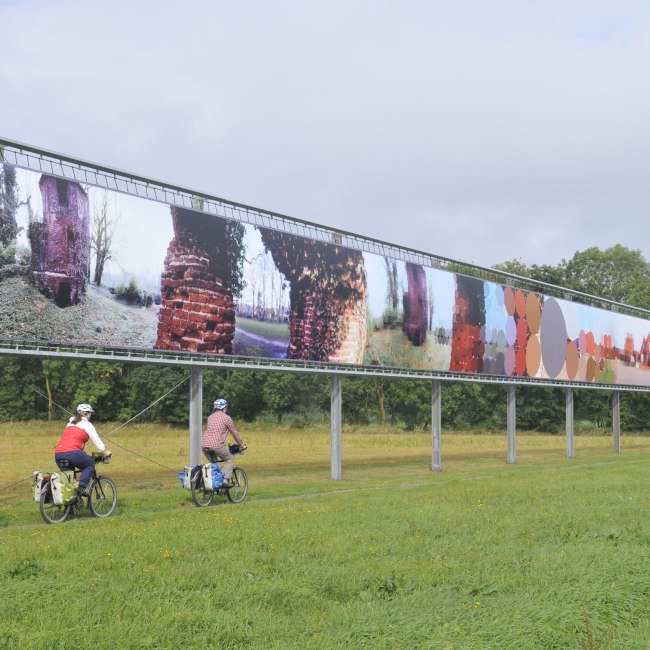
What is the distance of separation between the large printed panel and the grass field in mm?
4786

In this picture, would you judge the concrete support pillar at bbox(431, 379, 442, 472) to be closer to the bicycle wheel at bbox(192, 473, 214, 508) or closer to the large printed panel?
the large printed panel

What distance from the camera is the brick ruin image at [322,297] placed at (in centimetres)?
2528

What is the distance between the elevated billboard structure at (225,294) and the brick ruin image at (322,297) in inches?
1.7

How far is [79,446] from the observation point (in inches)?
564

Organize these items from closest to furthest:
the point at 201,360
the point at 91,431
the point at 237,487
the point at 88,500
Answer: the point at 91,431, the point at 88,500, the point at 237,487, the point at 201,360

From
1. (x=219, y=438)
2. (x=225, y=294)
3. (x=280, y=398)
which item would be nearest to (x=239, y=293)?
(x=225, y=294)

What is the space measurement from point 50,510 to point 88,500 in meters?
0.70

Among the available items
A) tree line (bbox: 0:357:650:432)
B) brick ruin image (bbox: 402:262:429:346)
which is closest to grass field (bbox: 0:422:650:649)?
brick ruin image (bbox: 402:262:429:346)

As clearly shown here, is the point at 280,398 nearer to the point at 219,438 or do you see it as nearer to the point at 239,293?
the point at 239,293

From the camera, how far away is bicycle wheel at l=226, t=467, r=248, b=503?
1712 cm

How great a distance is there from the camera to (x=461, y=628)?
6797 millimetres

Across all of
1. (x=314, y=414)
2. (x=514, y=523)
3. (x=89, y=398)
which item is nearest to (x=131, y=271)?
(x=514, y=523)

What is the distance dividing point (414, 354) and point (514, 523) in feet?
58.7

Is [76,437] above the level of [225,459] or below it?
above
